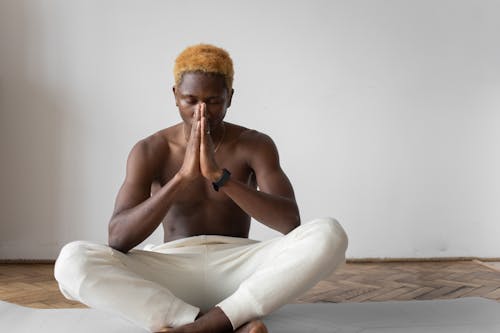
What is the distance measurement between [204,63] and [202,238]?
514 mm

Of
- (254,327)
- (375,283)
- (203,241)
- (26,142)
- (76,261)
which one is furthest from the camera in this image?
(26,142)

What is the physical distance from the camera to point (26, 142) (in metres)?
3.20

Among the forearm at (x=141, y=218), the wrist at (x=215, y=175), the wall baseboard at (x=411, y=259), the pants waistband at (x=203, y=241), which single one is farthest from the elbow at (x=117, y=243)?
the wall baseboard at (x=411, y=259)

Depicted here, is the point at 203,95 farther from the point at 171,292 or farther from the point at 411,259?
the point at 411,259

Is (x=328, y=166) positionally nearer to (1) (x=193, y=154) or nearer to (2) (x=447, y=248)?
(2) (x=447, y=248)

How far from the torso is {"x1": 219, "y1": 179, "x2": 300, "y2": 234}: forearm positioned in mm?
193

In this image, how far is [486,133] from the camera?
3473 millimetres

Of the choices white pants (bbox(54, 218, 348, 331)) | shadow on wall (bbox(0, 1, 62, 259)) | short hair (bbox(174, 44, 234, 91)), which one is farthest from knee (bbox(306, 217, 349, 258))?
shadow on wall (bbox(0, 1, 62, 259))

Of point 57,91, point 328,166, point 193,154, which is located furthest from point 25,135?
point 193,154

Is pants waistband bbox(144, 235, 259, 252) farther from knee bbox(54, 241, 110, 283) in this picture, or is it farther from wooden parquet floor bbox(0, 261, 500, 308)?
wooden parquet floor bbox(0, 261, 500, 308)

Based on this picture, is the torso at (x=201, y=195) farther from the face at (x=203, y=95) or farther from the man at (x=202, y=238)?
the face at (x=203, y=95)

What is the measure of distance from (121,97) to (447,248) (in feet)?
6.63

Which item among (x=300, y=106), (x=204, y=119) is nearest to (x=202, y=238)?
(x=204, y=119)

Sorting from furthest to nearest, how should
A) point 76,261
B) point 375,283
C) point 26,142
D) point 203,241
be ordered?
point 26,142 < point 375,283 < point 203,241 < point 76,261
